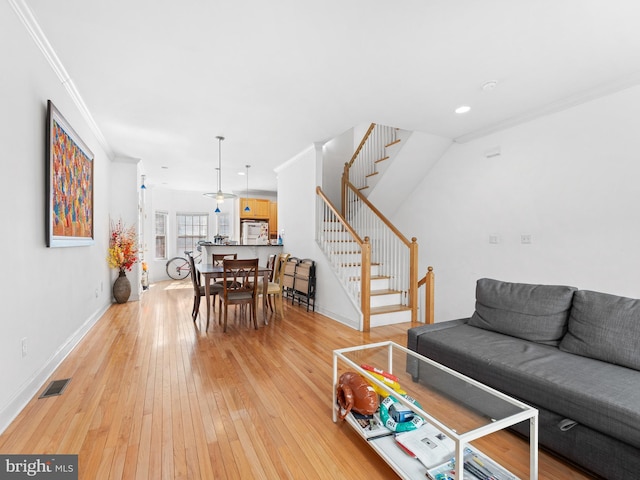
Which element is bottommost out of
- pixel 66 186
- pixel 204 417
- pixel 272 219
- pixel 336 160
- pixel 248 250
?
pixel 204 417

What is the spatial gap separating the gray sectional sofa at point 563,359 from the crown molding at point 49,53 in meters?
3.60

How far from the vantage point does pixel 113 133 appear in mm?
4422

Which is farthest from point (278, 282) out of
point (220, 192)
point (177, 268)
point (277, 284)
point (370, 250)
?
point (177, 268)

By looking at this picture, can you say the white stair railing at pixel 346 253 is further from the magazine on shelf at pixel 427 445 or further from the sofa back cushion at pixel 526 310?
the magazine on shelf at pixel 427 445

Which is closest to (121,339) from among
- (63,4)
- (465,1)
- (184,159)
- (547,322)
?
(63,4)

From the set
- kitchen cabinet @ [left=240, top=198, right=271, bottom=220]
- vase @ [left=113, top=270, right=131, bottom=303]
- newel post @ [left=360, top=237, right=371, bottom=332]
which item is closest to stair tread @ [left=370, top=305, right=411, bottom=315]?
newel post @ [left=360, top=237, right=371, bottom=332]

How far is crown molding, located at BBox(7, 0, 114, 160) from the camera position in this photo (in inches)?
81.3

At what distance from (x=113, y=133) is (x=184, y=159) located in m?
1.49

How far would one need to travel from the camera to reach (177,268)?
876 centimetres

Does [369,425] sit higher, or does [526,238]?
[526,238]

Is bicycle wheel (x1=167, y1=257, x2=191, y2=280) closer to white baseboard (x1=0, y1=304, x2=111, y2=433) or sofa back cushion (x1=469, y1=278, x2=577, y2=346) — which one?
white baseboard (x1=0, y1=304, x2=111, y2=433)

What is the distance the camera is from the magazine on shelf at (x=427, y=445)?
4.86 ft

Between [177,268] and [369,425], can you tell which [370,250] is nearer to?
[369,425]

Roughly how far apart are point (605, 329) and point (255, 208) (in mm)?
8297
